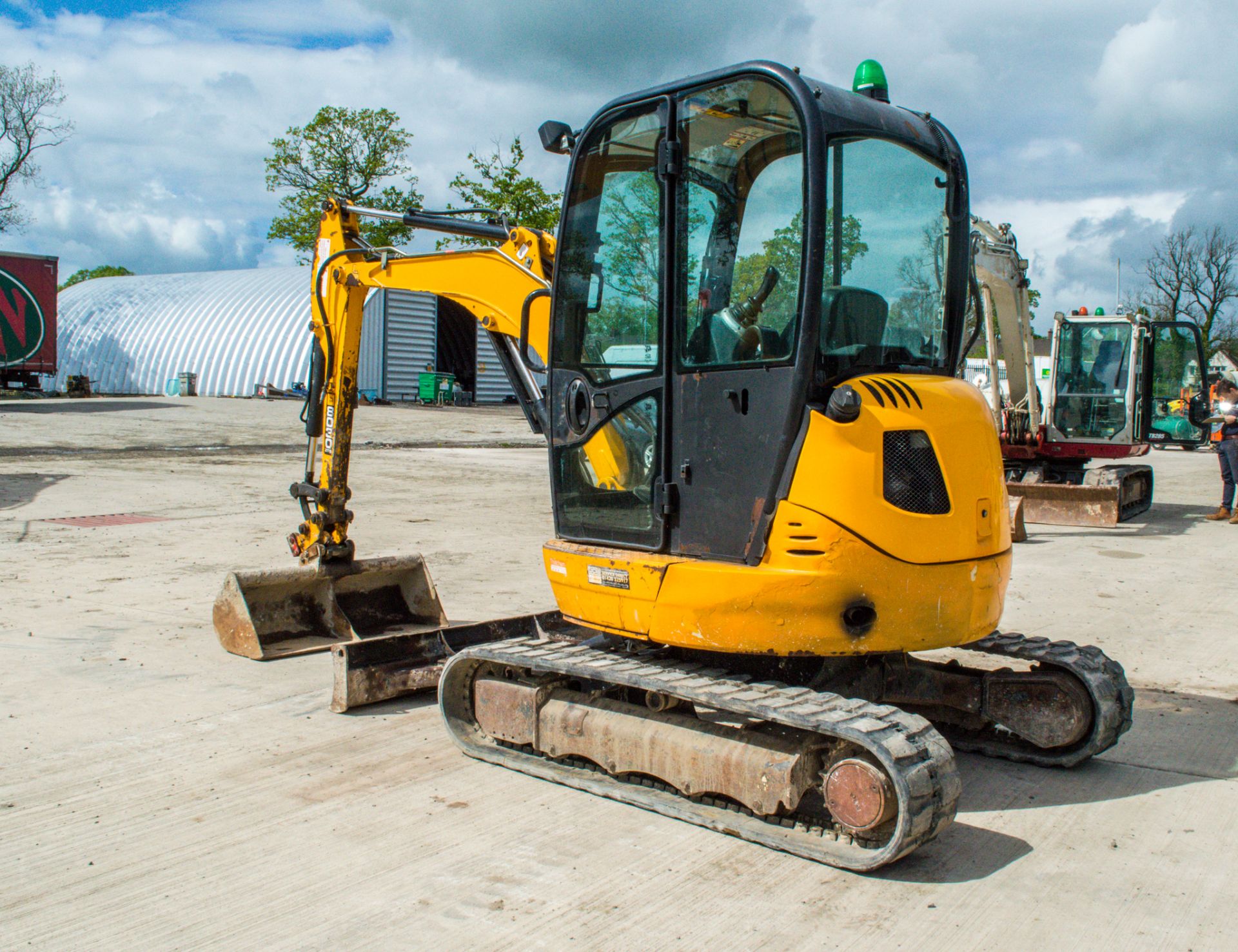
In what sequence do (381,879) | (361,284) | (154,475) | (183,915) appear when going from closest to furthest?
1. (183,915)
2. (381,879)
3. (361,284)
4. (154,475)

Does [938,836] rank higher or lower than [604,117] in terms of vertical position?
lower

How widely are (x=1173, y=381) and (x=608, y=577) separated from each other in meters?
14.4

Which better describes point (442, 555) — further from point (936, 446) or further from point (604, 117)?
point (936, 446)

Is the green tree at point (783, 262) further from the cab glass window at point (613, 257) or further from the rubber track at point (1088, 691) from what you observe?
the rubber track at point (1088, 691)

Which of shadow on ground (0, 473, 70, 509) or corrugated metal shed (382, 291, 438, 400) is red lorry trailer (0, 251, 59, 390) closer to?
corrugated metal shed (382, 291, 438, 400)

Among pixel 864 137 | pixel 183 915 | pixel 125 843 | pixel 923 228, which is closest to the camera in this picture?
pixel 183 915

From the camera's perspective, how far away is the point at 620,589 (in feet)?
14.8

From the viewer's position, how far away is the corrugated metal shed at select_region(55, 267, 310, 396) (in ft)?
117

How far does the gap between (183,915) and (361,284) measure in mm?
3957

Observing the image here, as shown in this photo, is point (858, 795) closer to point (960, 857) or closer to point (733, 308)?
point (960, 857)

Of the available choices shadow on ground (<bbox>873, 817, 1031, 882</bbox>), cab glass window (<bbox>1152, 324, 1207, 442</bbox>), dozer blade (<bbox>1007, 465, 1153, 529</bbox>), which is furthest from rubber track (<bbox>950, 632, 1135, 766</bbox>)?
cab glass window (<bbox>1152, 324, 1207, 442</bbox>)

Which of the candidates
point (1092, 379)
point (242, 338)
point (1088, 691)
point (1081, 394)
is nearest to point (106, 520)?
point (1088, 691)

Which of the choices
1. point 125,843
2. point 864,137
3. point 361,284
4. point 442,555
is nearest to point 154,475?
point 442,555

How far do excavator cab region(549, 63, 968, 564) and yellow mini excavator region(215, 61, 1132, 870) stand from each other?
1 cm
